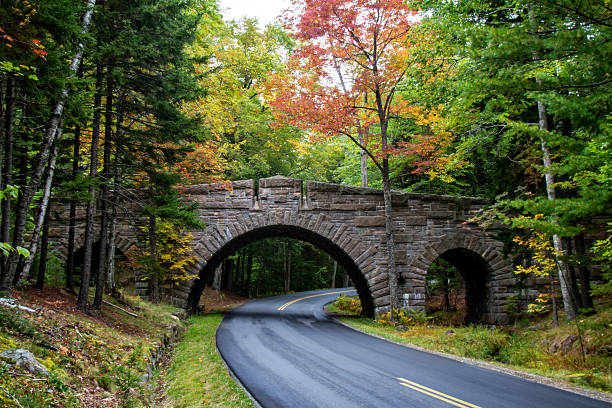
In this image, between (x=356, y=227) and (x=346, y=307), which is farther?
(x=346, y=307)

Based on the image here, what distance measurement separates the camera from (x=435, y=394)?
568 cm

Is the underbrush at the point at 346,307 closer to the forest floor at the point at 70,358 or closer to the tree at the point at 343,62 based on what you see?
the tree at the point at 343,62

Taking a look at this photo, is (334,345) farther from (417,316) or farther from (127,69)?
(127,69)

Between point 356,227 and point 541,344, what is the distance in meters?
7.39

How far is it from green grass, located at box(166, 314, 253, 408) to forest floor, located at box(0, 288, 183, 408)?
500 millimetres

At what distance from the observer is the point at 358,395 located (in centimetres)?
561

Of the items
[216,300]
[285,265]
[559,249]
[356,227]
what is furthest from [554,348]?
[285,265]

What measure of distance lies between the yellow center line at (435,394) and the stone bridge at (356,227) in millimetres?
8827

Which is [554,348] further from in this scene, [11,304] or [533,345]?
[11,304]

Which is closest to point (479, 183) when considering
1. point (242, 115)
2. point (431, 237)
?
point (431, 237)

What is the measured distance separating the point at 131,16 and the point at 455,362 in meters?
11.0

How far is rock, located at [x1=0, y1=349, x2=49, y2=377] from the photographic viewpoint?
3.64 m

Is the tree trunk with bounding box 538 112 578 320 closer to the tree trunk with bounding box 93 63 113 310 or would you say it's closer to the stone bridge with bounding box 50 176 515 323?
the stone bridge with bounding box 50 176 515 323

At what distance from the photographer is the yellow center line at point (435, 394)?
206 inches
